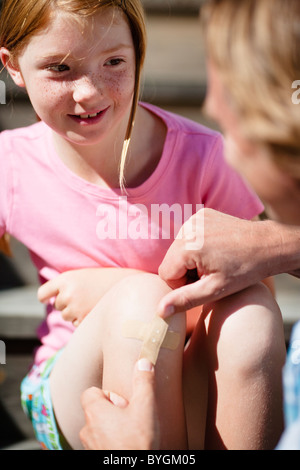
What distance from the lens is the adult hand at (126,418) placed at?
873 mm

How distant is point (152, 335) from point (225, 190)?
1.23ft

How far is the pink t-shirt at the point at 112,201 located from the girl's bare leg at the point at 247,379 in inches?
11.4

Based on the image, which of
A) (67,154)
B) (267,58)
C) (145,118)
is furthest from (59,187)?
(267,58)

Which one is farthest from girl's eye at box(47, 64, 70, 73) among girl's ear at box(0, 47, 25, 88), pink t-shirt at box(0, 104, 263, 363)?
pink t-shirt at box(0, 104, 263, 363)

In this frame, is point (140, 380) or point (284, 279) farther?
point (284, 279)

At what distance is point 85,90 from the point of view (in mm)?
1028

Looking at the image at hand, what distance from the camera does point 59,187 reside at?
1246 mm

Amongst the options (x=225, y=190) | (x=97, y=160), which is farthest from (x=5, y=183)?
(x=225, y=190)

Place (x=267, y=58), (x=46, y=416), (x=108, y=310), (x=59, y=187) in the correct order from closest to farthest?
(x=267, y=58)
(x=108, y=310)
(x=46, y=416)
(x=59, y=187)

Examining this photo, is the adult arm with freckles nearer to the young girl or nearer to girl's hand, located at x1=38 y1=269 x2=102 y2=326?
the young girl

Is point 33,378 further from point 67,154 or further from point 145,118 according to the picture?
point 145,118

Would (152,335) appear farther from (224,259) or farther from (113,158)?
(113,158)

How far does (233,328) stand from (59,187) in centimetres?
46

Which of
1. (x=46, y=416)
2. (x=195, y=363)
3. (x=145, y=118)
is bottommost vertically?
(x=46, y=416)
